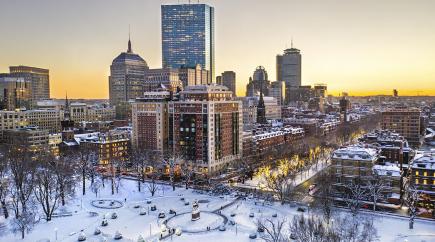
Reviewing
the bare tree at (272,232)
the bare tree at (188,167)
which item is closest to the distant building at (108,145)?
Result: the bare tree at (188,167)

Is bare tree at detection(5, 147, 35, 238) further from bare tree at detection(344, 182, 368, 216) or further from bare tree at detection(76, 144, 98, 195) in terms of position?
bare tree at detection(344, 182, 368, 216)

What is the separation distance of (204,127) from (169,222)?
47.7 m

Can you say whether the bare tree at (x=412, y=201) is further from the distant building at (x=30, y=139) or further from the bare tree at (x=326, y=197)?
the distant building at (x=30, y=139)

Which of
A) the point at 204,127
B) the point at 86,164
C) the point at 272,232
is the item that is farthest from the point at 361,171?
the point at 86,164

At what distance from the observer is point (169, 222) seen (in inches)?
2611

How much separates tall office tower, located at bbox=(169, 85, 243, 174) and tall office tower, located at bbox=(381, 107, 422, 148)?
283ft

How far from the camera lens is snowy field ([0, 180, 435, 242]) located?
2333 inches

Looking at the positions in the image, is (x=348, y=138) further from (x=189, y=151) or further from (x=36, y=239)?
(x=36, y=239)

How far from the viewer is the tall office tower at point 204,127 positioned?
365 ft

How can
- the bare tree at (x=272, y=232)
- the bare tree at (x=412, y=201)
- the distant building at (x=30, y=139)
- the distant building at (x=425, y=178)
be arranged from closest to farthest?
the bare tree at (x=272, y=232)
the bare tree at (x=412, y=201)
the distant building at (x=425, y=178)
the distant building at (x=30, y=139)

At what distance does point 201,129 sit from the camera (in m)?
112

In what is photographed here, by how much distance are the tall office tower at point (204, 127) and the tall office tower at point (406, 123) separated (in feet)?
283

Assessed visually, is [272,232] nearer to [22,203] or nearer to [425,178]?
[425,178]

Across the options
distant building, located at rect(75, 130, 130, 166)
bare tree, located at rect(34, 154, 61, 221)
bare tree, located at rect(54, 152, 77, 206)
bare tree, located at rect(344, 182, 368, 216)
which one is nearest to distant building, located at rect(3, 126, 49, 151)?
distant building, located at rect(75, 130, 130, 166)
